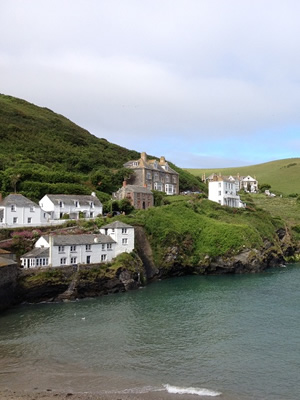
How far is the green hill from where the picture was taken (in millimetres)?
90750

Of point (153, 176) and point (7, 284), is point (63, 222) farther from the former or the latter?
point (153, 176)

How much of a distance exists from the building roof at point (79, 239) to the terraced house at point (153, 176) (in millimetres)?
41625

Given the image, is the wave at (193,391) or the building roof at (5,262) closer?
the wave at (193,391)

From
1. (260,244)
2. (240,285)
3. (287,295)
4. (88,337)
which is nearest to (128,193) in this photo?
(260,244)

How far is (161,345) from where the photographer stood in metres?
39.4

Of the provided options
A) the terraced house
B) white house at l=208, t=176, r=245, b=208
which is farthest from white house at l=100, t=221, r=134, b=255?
white house at l=208, t=176, r=245, b=208

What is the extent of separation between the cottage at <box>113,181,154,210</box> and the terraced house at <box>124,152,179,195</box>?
8.85m

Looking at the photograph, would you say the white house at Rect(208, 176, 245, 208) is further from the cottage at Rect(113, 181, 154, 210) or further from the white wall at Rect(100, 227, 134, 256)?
the white wall at Rect(100, 227, 134, 256)

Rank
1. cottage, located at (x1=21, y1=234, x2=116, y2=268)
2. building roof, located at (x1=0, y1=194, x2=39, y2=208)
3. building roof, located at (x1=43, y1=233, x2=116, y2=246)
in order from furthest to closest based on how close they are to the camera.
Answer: building roof, located at (x1=0, y1=194, x2=39, y2=208) < building roof, located at (x1=43, y1=233, x2=116, y2=246) < cottage, located at (x1=21, y1=234, x2=116, y2=268)

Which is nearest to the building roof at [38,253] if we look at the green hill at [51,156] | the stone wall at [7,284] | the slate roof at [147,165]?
the stone wall at [7,284]

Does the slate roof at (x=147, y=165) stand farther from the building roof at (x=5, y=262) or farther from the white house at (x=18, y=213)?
the building roof at (x=5, y=262)

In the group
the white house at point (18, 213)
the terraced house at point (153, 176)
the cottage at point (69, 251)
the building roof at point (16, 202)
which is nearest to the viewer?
the cottage at point (69, 251)

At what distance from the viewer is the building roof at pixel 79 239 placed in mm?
60669

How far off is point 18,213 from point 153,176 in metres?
49.5
